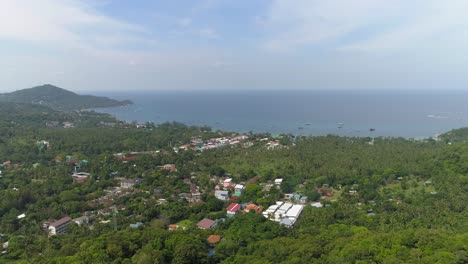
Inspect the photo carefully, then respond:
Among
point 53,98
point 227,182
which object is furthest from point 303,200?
point 53,98

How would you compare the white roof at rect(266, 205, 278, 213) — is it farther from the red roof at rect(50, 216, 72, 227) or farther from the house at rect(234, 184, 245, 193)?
the red roof at rect(50, 216, 72, 227)

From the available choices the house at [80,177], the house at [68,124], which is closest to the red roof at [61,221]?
the house at [80,177]

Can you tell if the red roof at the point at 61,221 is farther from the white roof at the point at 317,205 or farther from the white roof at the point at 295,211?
the white roof at the point at 317,205

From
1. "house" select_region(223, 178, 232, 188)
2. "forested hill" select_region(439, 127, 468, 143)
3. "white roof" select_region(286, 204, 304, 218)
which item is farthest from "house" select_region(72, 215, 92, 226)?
"forested hill" select_region(439, 127, 468, 143)

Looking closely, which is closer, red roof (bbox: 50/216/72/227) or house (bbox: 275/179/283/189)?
red roof (bbox: 50/216/72/227)

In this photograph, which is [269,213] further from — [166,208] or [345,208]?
[166,208]

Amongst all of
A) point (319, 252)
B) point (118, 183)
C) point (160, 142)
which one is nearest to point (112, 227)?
point (118, 183)
